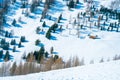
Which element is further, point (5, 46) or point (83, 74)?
point (5, 46)

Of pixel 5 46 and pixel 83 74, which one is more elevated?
pixel 83 74

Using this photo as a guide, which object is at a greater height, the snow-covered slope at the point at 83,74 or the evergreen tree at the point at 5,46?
the snow-covered slope at the point at 83,74

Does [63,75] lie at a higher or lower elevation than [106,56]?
higher

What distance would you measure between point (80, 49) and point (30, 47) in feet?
97.9

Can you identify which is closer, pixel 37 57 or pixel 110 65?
pixel 110 65

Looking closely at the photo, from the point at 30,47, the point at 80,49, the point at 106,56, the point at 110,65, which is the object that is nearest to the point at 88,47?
the point at 80,49

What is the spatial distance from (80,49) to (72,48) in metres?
4.90

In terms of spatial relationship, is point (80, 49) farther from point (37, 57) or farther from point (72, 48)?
point (37, 57)

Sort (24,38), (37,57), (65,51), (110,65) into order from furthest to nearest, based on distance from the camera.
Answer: (24,38)
(65,51)
(37,57)
(110,65)

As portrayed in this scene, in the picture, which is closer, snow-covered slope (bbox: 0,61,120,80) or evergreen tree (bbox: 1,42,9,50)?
snow-covered slope (bbox: 0,61,120,80)

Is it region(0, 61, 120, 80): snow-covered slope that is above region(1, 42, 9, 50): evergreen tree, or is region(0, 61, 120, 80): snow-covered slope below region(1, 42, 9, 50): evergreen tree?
above

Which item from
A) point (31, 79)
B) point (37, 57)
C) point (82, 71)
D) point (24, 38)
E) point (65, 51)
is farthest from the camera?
point (24, 38)

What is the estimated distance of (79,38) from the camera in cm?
19838

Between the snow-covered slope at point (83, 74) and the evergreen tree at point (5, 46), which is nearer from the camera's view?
the snow-covered slope at point (83, 74)
